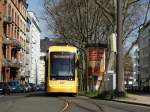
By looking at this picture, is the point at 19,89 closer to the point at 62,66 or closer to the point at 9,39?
the point at 9,39

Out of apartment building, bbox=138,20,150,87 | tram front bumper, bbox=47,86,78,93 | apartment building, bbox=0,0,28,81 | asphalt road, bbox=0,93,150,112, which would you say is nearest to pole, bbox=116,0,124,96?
tram front bumper, bbox=47,86,78,93

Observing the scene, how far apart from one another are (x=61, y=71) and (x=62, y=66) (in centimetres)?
42

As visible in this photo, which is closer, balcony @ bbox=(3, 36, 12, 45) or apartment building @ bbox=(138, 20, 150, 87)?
balcony @ bbox=(3, 36, 12, 45)

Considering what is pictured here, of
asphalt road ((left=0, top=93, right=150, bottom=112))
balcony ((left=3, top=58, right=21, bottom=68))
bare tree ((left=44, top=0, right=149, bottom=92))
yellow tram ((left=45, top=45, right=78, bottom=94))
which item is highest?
bare tree ((left=44, top=0, right=149, bottom=92))

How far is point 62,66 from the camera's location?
137 ft

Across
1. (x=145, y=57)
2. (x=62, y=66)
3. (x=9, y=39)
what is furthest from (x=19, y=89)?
(x=145, y=57)

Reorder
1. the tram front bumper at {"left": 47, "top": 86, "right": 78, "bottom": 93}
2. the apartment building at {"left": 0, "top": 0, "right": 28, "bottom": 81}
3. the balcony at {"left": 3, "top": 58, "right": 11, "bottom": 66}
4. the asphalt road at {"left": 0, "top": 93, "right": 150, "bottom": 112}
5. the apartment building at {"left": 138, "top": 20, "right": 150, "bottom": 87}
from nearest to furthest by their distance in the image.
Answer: the asphalt road at {"left": 0, "top": 93, "right": 150, "bottom": 112}, the tram front bumper at {"left": 47, "top": 86, "right": 78, "bottom": 93}, the balcony at {"left": 3, "top": 58, "right": 11, "bottom": 66}, the apartment building at {"left": 0, "top": 0, "right": 28, "bottom": 81}, the apartment building at {"left": 138, "top": 20, "right": 150, "bottom": 87}

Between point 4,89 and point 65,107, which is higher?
point 4,89

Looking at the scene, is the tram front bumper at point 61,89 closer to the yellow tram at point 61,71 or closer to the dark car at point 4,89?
the yellow tram at point 61,71

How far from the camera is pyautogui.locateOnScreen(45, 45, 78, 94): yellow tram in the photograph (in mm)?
41406

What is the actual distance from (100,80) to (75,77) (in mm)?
9364

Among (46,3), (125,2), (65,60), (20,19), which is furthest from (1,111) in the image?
(20,19)

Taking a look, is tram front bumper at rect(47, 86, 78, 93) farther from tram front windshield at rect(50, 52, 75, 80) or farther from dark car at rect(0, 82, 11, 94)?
dark car at rect(0, 82, 11, 94)

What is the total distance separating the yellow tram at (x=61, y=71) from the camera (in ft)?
136
